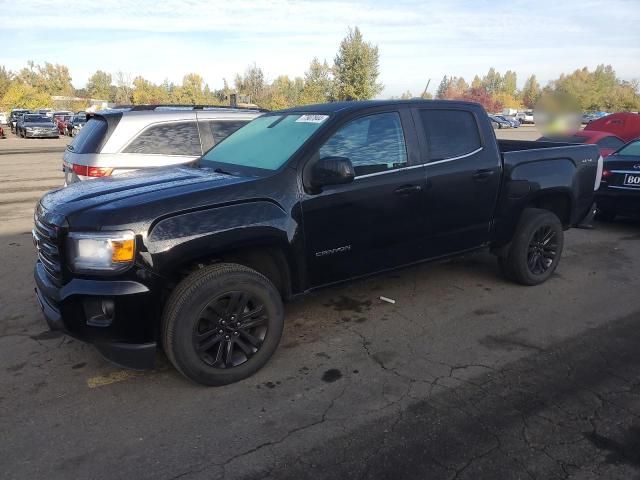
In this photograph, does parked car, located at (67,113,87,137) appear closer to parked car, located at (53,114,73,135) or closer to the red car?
parked car, located at (53,114,73,135)

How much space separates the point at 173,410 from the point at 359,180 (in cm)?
208

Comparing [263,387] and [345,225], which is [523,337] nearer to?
[345,225]

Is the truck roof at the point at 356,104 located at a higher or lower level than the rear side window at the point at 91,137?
higher

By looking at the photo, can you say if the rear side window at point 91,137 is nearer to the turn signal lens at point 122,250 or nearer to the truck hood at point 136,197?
the truck hood at point 136,197

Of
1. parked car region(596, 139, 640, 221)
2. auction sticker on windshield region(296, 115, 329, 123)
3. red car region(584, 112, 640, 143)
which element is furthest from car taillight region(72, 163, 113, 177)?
red car region(584, 112, 640, 143)

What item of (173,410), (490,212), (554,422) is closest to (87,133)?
(173,410)

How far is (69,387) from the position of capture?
3400mm

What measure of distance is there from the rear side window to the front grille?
8.72ft

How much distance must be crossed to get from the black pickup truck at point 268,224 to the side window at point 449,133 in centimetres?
1

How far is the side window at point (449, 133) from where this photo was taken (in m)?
4.45

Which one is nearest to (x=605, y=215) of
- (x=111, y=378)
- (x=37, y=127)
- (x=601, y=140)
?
(x=601, y=140)

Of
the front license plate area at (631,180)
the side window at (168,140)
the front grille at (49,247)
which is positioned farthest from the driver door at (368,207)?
the front license plate area at (631,180)

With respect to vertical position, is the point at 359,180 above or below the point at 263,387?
above

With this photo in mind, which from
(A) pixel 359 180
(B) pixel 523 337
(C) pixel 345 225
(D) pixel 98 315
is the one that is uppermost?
(A) pixel 359 180
